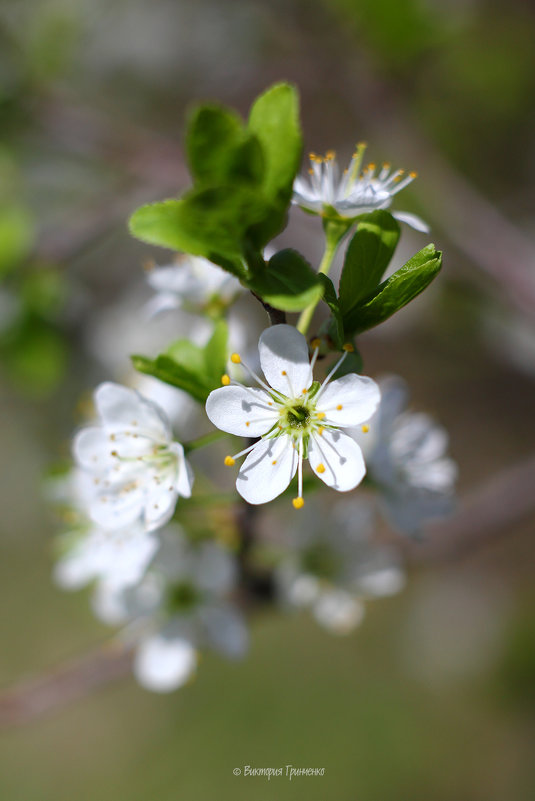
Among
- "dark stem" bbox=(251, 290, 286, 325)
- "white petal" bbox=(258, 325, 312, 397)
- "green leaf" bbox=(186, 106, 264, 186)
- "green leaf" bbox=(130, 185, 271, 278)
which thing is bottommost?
"white petal" bbox=(258, 325, 312, 397)

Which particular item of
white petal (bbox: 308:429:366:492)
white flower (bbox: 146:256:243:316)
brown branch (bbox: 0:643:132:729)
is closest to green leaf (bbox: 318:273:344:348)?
white petal (bbox: 308:429:366:492)

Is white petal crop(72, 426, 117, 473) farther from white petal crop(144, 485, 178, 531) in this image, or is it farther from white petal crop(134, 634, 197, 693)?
white petal crop(134, 634, 197, 693)

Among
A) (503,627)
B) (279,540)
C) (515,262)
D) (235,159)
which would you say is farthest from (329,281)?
(503,627)

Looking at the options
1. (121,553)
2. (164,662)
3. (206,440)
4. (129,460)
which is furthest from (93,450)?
(164,662)

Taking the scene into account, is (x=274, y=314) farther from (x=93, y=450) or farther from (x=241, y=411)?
(x=93, y=450)

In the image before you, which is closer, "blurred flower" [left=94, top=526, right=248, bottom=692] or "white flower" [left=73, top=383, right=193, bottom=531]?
"white flower" [left=73, top=383, right=193, bottom=531]

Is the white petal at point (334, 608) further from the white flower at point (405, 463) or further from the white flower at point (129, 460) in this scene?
the white flower at point (129, 460)
